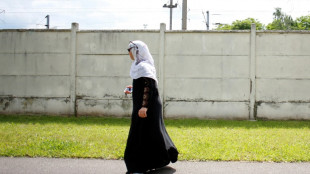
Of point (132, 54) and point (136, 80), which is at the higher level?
point (132, 54)

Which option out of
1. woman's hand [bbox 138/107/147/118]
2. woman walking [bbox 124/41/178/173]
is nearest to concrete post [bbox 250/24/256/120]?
woman walking [bbox 124/41/178/173]

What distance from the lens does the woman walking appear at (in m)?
4.60

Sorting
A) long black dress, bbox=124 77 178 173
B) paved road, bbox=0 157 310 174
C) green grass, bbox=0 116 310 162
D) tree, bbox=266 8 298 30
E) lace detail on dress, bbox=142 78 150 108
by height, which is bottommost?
paved road, bbox=0 157 310 174

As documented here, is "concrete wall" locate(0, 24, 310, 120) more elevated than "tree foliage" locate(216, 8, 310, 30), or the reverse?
"tree foliage" locate(216, 8, 310, 30)

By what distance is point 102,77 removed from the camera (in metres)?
11.2

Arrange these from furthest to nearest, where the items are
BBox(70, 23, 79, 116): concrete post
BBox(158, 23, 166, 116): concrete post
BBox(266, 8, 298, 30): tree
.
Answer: BBox(266, 8, 298, 30): tree < BBox(70, 23, 79, 116): concrete post < BBox(158, 23, 166, 116): concrete post

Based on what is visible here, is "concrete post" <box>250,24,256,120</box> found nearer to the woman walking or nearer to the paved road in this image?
the paved road

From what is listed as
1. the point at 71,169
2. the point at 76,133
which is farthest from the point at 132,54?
the point at 76,133

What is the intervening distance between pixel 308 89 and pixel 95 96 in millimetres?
7058

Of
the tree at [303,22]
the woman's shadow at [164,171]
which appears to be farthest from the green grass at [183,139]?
the tree at [303,22]

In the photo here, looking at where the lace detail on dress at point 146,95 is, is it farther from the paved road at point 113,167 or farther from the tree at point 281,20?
the tree at point 281,20

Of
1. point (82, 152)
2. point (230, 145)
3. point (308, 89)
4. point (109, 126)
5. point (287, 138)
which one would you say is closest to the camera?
point (82, 152)

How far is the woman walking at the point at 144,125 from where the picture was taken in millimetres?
4598

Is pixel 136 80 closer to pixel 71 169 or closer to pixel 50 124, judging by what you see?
pixel 71 169
